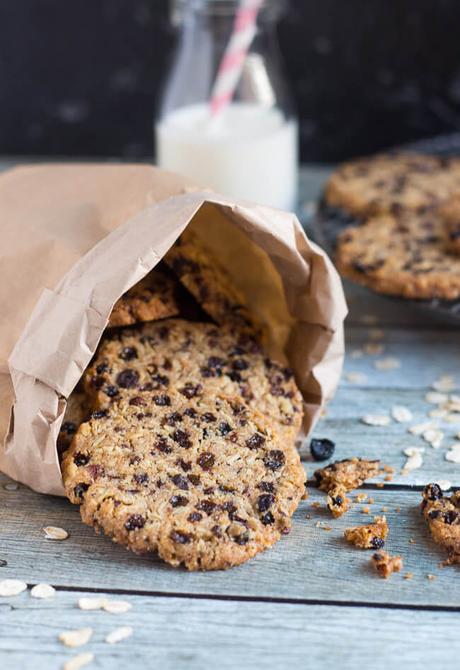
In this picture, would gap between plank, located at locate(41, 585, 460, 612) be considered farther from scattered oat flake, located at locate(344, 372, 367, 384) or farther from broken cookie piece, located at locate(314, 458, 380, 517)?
scattered oat flake, located at locate(344, 372, 367, 384)

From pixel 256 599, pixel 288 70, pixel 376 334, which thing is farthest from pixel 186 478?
pixel 288 70

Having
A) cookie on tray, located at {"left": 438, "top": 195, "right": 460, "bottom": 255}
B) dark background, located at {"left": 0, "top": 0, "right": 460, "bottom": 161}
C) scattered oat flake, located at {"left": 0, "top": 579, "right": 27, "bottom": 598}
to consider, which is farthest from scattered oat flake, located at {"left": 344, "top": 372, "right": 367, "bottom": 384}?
dark background, located at {"left": 0, "top": 0, "right": 460, "bottom": 161}

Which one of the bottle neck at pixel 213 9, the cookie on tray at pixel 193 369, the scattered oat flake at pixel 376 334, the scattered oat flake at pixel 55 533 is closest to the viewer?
the scattered oat flake at pixel 55 533

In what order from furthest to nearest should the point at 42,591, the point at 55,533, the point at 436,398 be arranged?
the point at 436,398
the point at 55,533
the point at 42,591

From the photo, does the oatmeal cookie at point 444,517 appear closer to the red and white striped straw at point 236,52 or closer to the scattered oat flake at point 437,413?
the scattered oat flake at point 437,413

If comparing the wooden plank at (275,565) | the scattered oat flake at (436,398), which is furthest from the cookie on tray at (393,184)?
the wooden plank at (275,565)

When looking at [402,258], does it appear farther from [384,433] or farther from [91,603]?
[91,603]
